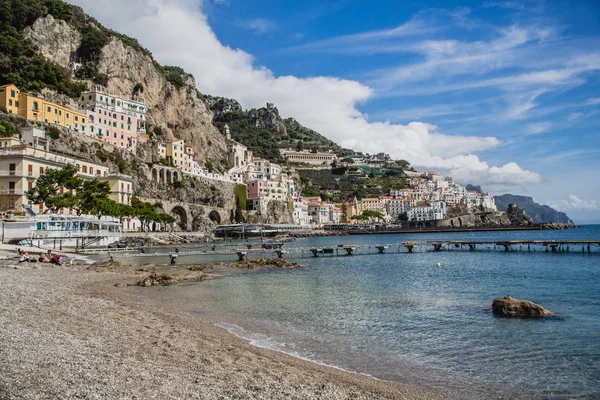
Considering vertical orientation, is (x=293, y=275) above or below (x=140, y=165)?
below

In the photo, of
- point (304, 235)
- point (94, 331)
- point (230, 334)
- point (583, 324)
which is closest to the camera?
point (94, 331)

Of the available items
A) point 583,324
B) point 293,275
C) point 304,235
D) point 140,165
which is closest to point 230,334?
point 583,324

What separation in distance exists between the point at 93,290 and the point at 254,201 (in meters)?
96.6

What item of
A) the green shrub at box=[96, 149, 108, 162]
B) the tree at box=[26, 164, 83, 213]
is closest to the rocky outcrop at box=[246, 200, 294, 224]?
the green shrub at box=[96, 149, 108, 162]

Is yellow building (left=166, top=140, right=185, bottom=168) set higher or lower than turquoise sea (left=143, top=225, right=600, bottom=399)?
higher

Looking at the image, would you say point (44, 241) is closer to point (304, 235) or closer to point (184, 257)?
point (184, 257)

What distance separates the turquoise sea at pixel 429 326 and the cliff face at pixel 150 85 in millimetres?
79184

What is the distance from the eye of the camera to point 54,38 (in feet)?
279

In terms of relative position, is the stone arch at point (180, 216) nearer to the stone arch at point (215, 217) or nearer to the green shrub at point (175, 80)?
the stone arch at point (215, 217)

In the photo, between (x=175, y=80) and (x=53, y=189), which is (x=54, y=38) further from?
(x=53, y=189)

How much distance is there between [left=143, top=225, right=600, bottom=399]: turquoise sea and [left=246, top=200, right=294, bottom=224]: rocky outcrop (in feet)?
273

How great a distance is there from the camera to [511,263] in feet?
135

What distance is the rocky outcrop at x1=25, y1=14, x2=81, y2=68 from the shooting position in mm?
82431

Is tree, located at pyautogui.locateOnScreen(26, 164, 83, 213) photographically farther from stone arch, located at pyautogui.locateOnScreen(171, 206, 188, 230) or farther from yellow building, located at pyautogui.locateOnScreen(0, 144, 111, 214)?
stone arch, located at pyautogui.locateOnScreen(171, 206, 188, 230)
